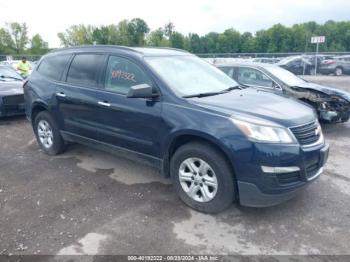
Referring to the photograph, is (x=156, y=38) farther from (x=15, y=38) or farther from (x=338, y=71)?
(x=338, y=71)

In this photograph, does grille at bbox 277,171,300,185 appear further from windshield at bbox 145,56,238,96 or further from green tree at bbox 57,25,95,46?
green tree at bbox 57,25,95,46

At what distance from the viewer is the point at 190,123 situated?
141 inches

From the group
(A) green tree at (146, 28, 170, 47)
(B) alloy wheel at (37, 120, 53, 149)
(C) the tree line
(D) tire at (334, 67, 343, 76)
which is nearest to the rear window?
(B) alloy wheel at (37, 120, 53, 149)

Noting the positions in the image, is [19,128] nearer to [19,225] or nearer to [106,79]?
[106,79]

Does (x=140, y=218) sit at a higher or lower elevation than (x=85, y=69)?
lower

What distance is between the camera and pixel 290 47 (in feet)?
213

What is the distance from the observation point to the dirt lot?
315cm

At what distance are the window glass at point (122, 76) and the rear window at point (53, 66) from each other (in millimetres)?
A: 1172

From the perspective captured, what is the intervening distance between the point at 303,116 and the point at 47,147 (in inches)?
167

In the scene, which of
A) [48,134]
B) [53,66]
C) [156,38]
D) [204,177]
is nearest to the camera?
[204,177]

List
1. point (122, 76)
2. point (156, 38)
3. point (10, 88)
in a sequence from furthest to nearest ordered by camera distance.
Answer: point (156, 38) < point (10, 88) < point (122, 76)

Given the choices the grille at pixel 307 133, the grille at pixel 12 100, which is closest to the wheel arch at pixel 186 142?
the grille at pixel 307 133

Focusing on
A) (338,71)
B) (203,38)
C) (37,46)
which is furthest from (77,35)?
(338,71)

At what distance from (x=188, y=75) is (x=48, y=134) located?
2.84 meters
